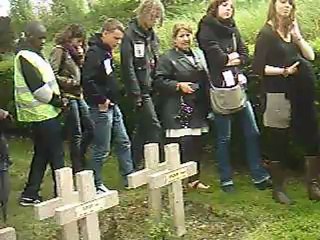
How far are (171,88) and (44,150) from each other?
49.1 inches

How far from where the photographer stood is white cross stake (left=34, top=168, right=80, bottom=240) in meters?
4.83

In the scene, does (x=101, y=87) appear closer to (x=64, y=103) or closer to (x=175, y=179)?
(x=64, y=103)

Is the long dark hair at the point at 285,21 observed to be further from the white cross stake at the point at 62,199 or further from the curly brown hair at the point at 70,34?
the white cross stake at the point at 62,199

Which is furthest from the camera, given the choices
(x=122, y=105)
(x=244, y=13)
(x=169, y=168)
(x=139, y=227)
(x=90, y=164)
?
(x=244, y=13)

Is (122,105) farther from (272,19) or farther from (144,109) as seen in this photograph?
(272,19)

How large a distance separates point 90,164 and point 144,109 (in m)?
0.71

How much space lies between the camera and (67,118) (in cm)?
686

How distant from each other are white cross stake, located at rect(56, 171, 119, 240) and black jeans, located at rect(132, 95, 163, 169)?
198cm

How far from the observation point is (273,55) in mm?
6297

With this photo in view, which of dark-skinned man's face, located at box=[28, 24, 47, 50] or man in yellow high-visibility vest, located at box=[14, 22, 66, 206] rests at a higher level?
dark-skinned man's face, located at box=[28, 24, 47, 50]

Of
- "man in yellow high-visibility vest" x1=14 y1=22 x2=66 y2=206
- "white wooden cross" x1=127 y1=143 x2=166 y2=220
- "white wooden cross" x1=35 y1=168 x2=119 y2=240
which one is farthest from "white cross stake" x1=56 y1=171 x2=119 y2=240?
"man in yellow high-visibility vest" x1=14 y1=22 x2=66 y2=206

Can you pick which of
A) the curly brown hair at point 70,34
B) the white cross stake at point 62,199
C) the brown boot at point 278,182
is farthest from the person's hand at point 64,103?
the brown boot at point 278,182

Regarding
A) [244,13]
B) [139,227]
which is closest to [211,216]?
[139,227]

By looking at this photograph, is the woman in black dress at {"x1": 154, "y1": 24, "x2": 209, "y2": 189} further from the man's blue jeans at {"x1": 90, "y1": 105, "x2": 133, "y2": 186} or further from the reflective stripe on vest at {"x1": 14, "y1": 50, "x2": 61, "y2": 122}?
the reflective stripe on vest at {"x1": 14, "y1": 50, "x2": 61, "y2": 122}
